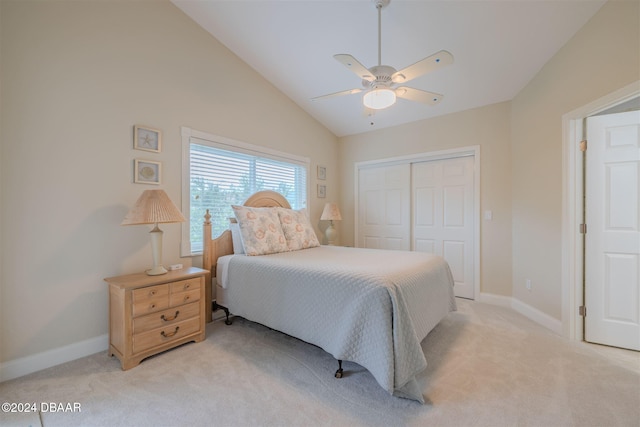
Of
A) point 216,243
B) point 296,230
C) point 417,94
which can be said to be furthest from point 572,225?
point 216,243

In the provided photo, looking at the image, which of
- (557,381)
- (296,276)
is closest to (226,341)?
(296,276)

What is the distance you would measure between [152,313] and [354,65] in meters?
2.34

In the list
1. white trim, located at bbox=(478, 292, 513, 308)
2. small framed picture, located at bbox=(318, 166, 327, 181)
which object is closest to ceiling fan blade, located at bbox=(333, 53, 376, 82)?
small framed picture, located at bbox=(318, 166, 327, 181)

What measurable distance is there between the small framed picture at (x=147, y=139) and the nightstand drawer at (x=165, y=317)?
145 cm

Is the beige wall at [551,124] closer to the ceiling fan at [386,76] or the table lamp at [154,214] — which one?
the ceiling fan at [386,76]

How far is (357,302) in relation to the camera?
1689mm

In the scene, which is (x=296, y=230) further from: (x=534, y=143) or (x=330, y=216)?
(x=534, y=143)

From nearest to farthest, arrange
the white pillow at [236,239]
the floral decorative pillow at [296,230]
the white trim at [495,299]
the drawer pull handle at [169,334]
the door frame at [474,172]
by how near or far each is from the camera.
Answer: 1. the drawer pull handle at [169,334]
2. the white pillow at [236,239]
3. the floral decorative pillow at [296,230]
4. the white trim at [495,299]
5. the door frame at [474,172]

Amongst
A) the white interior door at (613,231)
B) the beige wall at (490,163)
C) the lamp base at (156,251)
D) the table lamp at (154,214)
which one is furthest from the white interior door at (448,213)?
the lamp base at (156,251)

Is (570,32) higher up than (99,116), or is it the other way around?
(570,32)

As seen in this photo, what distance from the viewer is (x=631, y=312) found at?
220cm

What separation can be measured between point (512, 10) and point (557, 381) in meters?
2.78

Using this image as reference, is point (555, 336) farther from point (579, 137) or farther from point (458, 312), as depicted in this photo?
point (579, 137)

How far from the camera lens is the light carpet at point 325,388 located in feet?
4.79
